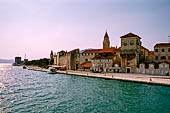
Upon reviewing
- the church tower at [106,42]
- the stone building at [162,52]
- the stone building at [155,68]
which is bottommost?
the stone building at [155,68]

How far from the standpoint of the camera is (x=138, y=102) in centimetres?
1777

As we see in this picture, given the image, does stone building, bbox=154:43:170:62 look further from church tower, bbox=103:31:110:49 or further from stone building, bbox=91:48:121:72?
church tower, bbox=103:31:110:49

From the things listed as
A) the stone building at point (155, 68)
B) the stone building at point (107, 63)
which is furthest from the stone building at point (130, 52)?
the stone building at point (107, 63)

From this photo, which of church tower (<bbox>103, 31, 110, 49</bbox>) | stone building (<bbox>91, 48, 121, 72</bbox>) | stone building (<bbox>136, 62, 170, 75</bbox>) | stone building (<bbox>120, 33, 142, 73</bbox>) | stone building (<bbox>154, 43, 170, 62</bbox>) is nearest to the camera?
stone building (<bbox>136, 62, 170, 75</bbox>)

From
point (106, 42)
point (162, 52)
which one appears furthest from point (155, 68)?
point (106, 42)

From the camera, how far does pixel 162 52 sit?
48.2m

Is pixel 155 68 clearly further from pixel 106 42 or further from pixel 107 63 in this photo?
pixel 106 42

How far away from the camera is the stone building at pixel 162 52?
1861 inches

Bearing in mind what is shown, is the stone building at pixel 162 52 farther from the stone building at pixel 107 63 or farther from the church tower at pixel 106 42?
the church tower at pixel 106 42

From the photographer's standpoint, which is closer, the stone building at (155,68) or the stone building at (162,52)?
the stone building at (155,68)

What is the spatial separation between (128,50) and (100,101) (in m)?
34.9

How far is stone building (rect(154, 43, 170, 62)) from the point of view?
4728cm

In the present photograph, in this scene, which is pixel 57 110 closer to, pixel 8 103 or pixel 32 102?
pixel 32 102

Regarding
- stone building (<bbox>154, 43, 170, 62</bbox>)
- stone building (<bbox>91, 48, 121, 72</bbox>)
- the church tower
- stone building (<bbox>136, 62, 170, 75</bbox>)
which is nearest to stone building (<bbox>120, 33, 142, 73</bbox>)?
stone building (<bbox>136, 62, 170, 75</bbox>)
